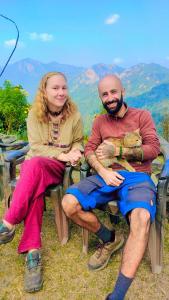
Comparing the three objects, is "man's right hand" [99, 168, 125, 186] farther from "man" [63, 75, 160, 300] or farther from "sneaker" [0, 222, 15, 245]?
"sneaker" [0, 222, 15, 245]

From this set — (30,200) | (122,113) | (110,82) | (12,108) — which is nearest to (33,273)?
(30,200)

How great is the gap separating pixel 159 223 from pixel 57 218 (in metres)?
1.02

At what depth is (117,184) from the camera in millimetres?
3152

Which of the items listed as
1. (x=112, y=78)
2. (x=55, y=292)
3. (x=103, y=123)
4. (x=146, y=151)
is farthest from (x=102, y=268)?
(x=112, y=78)

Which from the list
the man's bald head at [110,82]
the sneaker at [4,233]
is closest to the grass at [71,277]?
the sneaker at [4,233]

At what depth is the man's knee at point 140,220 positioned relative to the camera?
2.76 meters

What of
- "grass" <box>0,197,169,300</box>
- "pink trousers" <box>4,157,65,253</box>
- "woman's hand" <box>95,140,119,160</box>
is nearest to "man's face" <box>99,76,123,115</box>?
"woman's hand" <box>95,140,119,160</box>

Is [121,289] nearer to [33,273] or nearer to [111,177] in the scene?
[33,273]

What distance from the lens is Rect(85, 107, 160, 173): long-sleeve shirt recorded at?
3.35 m

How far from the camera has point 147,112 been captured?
3510mm

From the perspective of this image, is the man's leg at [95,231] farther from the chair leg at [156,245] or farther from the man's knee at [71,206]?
the chair leg at [156,245]

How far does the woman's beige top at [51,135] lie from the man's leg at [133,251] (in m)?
1.08

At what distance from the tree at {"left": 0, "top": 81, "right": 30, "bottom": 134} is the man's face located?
5095mm

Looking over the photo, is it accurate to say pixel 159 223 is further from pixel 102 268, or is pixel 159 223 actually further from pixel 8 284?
pixel 8 284
